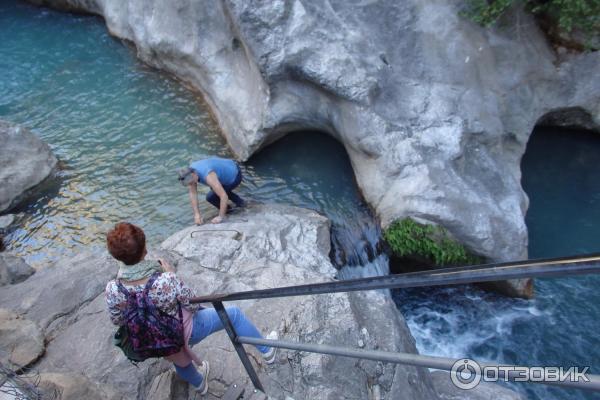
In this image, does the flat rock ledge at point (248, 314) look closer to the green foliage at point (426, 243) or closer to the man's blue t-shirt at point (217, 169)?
the man's blue t-shirt at point (217, 169)

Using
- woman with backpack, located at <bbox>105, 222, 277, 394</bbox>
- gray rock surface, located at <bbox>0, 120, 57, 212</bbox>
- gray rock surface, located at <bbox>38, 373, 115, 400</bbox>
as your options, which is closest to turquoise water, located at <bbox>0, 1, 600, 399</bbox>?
gray rock surface, located at <bbox>0, 120, 57, 212</bbox>

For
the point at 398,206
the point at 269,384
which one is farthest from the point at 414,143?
the point at 269,384

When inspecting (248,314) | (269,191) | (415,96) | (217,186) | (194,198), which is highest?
(415,96)

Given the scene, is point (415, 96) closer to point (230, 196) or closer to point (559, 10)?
point (559, 10)

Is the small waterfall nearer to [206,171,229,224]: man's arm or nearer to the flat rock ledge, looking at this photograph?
the flat rock ledge

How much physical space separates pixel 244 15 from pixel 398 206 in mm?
4446

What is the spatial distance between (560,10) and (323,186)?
5726 mm

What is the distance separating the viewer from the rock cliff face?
8.01m

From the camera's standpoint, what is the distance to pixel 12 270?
689 cm

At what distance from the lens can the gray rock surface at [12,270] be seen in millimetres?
6707

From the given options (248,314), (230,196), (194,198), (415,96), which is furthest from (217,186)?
(415,96)

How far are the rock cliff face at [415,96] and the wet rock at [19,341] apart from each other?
18.2 ft

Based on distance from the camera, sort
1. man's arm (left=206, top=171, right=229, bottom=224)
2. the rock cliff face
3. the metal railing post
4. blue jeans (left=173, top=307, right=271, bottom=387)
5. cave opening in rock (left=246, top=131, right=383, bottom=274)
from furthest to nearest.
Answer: cave opening in rock (left=246, top=131, right=383, bottom=274) → the rock cliff face → man's arm (left=206, top=171, right=229, bottom=224) → blue jeans (left=173, top=307, right=271, bottom=387) → the metal railing post

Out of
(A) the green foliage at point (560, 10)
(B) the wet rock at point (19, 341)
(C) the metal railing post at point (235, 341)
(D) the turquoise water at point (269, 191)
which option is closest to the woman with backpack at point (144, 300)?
(C) the metal railing post at point (235, 341)
